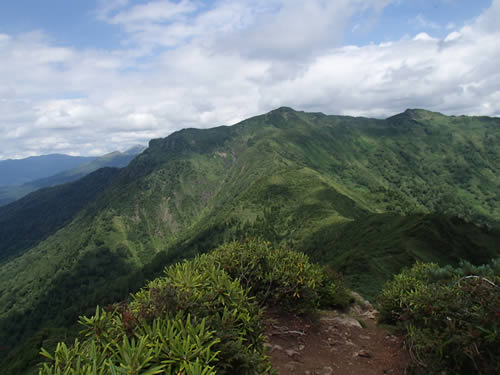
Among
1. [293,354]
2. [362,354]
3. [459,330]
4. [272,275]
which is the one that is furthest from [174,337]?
[362,354]

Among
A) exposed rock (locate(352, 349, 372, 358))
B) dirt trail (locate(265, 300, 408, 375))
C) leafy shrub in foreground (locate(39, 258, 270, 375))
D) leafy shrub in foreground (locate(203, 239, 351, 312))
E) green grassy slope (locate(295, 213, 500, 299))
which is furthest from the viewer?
green grassy slope (locate(295, 213, 500, 299))

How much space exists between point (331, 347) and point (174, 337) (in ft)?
36.0

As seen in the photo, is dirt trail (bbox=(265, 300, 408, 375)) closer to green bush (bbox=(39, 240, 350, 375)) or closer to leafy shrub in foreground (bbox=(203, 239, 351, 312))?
leafy shrub in foreground (bbox=(203, 239, 351, 312))

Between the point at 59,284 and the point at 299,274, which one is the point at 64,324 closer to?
the point at 59,284

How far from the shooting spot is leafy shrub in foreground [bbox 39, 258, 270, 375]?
7223mm

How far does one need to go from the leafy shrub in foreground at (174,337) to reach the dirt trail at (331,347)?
131 inches

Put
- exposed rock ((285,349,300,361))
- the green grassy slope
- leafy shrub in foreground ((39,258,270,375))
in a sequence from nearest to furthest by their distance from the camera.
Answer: leafy shrub in foreground ((39,258,270,375)) < exposed rock ((285,349,300,361)) < the green grassy slope

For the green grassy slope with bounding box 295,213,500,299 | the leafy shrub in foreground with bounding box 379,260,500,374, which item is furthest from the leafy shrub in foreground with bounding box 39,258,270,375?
the green grassy slope with bounding box 295,213,500,299

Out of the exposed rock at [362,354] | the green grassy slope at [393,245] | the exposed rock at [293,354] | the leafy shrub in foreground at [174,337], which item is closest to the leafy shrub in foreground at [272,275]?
the exposed rock at [293,354]

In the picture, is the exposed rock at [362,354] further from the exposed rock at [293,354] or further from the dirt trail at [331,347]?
the exposed rock at [293,354]

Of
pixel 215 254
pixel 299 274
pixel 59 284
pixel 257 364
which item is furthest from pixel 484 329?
pixel 59 284

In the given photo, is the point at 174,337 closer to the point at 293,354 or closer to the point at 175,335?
the point at 175,335

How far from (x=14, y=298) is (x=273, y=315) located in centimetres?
25302

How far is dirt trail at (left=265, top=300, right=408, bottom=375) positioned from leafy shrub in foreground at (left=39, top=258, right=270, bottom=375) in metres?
3.32
